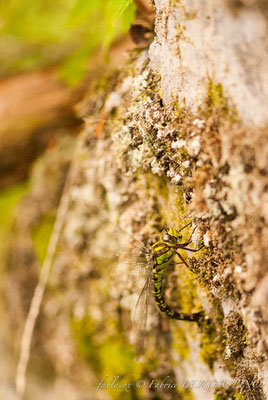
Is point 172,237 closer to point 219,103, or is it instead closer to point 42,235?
point 219,103

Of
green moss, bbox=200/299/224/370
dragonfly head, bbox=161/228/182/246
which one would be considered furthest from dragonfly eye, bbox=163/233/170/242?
green moss, bbox=200/299/224/370

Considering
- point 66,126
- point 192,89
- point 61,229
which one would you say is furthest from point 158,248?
point 66,126

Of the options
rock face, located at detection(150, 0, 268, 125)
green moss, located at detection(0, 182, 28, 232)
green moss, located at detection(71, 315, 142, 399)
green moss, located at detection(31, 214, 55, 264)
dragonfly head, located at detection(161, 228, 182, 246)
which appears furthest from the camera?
green moss, located at detection(0, 182, 28, 232)

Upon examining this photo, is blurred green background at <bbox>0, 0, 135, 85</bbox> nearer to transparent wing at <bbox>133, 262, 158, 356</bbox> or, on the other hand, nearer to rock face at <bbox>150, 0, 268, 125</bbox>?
rock face at <bbox>150, 0, 268, 125</bbox>

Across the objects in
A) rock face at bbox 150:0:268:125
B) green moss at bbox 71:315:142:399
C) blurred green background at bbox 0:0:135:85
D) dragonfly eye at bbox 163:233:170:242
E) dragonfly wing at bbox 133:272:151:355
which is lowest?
green moss at bbox 71:315:142:399

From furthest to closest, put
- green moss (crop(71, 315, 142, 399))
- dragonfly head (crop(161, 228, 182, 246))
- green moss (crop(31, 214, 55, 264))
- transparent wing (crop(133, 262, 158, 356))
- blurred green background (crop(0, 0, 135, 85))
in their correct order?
blurred green background (crop(0, 0, 135, 85)), green moss (crop(31, 214, 55, 264)), green moss (crop(71, 315, 142, 399)), transparent wing (crop(133, 262, 158, 356)), dragonfly head (crop(161, 228, 182, 246))

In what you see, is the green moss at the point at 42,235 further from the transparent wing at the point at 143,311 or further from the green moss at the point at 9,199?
the transparent wing at the point at 143,311

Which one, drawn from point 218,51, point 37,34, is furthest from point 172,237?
point 37,34
